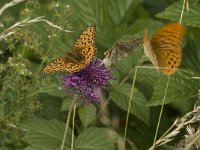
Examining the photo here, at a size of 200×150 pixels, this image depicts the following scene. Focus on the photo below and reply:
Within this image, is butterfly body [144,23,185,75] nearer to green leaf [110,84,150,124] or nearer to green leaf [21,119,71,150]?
green leaf [110,84,150,124]

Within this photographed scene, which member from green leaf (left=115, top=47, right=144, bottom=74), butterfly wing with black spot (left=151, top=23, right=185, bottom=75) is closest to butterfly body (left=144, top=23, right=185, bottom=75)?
butterfly wing with black spot (left=151, top=23, right=185, bottom=75)

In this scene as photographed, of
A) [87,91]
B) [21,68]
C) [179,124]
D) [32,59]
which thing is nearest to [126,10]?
[32,59]

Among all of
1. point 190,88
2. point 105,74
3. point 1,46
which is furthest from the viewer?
point 1,46

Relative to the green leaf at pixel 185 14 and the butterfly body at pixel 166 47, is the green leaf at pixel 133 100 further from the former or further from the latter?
the butterfly body at pixel 166 47

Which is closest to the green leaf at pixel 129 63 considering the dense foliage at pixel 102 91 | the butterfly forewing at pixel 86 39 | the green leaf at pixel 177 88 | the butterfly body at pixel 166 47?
the dense foliage at pixel 102 91

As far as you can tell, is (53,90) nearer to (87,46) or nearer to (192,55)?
(87,46)

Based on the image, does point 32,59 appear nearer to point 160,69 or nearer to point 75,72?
point 75,72
